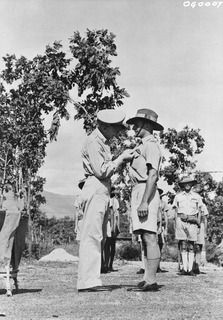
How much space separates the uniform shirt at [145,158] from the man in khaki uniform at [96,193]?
215 millimetres

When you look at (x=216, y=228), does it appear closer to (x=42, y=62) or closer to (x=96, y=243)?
(x=42, y=62)

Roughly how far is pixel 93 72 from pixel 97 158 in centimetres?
934

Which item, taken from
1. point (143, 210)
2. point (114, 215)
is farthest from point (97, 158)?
point (114, 215)

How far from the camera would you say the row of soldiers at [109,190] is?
20.0 ft

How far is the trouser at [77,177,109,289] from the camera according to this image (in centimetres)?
602

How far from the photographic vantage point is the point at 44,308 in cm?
498

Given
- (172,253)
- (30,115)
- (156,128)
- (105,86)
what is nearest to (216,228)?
(172,253)

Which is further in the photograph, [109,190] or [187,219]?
[187,219]

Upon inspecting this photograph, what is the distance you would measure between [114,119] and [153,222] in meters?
1.20

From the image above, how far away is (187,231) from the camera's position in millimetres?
10297

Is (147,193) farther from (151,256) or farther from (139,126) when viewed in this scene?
(139,126)

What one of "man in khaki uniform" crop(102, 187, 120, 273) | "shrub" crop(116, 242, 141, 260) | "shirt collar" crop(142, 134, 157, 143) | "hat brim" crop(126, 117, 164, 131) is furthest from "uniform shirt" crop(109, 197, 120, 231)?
"shrub" crop(116, 242, 141, 260)

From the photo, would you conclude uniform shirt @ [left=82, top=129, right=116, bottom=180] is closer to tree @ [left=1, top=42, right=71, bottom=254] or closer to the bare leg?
the bare leg

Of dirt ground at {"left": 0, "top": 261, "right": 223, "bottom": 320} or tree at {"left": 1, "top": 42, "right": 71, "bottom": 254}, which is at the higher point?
tree at {"left": 1, "top": 42, "right": 71, "bottom": 254}
